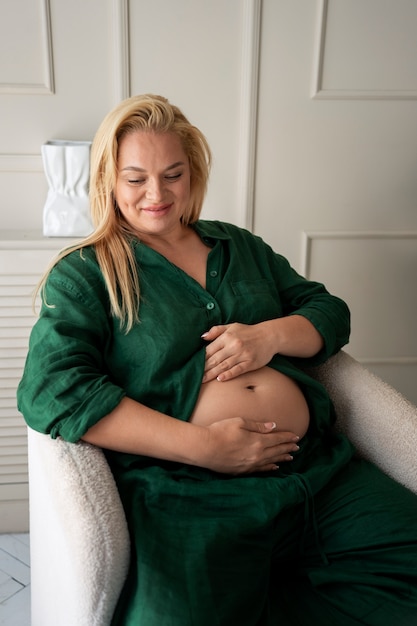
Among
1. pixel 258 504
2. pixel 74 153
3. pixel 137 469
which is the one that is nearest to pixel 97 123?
pixel 74 153

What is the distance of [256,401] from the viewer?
47.1 inches

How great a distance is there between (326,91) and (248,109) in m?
0.26

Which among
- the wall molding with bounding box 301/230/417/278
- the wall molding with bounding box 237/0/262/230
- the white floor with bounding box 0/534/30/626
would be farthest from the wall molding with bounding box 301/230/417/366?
the white floor with bounding box 0/534/30/626

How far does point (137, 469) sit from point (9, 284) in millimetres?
783

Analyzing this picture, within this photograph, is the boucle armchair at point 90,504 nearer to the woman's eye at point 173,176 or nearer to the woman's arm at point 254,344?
the woman's arm at point 254,344

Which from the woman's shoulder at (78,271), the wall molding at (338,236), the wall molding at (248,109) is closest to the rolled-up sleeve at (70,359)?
the woman's shoulder at (78,271)

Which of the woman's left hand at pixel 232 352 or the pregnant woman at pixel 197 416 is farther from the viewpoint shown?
the woman's left hand at pixel 232 352

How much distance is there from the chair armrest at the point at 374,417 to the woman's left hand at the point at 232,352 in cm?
23

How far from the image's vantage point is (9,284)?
1.67m

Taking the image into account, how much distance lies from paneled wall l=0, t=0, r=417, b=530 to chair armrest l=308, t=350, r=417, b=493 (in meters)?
0.77

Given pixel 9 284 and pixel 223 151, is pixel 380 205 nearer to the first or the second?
pixel 223 151

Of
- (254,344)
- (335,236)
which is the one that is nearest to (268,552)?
(254,344)

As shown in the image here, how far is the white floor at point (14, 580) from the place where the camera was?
160 cm

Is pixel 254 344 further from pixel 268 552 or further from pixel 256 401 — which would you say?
pixel 268 552
